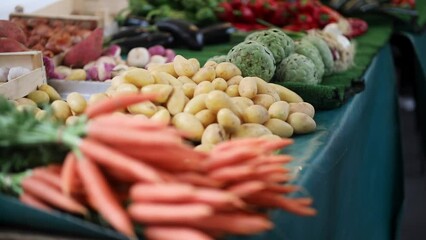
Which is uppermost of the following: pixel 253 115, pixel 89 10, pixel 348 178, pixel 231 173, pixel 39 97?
pixel 231 173

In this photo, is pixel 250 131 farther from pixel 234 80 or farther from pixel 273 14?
pixel 273 14

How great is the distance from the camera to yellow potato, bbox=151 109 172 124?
4.99 feet

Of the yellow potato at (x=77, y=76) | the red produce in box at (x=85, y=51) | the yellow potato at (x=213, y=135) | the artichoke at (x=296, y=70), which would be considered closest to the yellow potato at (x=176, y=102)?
the yellow potato at (x=213, y=135)

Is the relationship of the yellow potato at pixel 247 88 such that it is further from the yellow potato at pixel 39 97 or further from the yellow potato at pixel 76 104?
the yellow potato at pixel 39 97

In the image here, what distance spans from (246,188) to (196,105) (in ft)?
1.83

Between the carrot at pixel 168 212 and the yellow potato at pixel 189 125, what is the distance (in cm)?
53

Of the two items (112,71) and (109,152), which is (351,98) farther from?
(109,152)

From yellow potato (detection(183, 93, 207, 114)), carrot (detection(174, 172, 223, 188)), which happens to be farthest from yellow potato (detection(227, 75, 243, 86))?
carrot (detection(174, 172, 223, 188))

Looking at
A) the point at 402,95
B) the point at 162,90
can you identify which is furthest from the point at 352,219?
the point at 402,95

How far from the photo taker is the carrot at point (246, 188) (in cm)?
109

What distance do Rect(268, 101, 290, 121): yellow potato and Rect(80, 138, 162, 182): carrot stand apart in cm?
75

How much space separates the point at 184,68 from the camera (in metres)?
1.83

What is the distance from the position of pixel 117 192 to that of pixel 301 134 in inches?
34.4

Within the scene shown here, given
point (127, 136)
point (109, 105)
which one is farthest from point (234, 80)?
point (127, 136)
